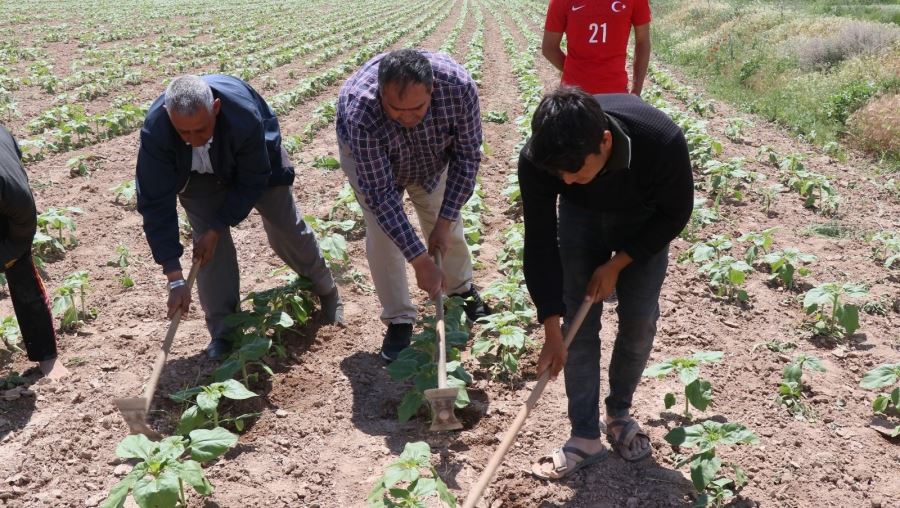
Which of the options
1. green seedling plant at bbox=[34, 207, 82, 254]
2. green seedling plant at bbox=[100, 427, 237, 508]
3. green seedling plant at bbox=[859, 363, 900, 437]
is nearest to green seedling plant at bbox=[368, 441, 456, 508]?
green seedling plant at bbox=[100, 427, 237, 508]

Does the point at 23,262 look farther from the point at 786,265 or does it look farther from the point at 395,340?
the point at 786,265

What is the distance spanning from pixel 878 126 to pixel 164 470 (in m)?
7.82

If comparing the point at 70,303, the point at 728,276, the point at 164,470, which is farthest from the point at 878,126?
the point at 164,470

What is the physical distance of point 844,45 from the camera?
11.8m

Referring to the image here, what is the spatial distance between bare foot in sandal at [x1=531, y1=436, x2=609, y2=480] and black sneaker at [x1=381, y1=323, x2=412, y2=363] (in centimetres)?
122

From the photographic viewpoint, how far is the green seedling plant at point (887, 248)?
489 centimetres

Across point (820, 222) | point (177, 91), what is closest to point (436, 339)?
point (177, 91)

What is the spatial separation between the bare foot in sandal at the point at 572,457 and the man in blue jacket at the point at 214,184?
1.83 meters

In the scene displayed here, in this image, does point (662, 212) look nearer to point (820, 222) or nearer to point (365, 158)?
point (365, 158)

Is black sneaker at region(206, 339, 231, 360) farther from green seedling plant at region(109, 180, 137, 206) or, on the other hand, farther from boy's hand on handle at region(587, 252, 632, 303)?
green seedling plant at region(109, 180, 137, 206)

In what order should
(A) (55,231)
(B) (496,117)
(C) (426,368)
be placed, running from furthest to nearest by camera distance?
(B) (496,117) → (A) (55,231) → (C) (426,368)

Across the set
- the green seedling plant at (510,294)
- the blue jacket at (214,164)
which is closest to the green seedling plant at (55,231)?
the blue jacket at (214,164)

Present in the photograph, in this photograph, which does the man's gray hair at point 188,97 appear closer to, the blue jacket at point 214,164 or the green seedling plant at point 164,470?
the blue jacket at point 214,164

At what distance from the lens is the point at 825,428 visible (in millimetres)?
3414
